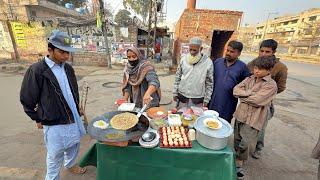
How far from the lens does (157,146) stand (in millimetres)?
1914

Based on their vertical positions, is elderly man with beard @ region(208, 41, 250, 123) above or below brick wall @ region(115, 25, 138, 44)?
below

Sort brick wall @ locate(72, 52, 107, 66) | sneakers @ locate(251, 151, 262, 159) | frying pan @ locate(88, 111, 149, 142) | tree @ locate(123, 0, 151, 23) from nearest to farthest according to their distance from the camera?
frying pan @ locate(88, 111, 149, 142)
sneakers @ locate(251, 151, 262, 159)
brick wall @ locate(72, 52, 107, 66)
tree @ locate(123, 0, 151, 23)

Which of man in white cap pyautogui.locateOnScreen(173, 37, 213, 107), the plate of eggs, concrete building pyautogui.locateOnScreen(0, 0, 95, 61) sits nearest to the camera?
the plate of eggs

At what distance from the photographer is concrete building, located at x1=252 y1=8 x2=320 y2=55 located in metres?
35.5

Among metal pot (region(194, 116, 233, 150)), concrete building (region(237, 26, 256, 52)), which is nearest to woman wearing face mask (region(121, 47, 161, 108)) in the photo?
metal pot (region(194, 116, 233, 150))

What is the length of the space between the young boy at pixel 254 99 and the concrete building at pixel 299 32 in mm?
39835

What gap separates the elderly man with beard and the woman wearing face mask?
0.93m

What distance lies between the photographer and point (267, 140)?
409 cm

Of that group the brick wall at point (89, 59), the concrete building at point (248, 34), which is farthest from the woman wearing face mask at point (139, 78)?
the concrete building at point (248, 34)

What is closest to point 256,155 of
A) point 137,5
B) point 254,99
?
point 254,99

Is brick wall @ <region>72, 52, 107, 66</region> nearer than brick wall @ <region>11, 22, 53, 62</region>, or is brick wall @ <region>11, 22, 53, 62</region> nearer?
brick wall @ <region>11, 22, 53, 62</region>

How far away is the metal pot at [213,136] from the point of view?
5.98 feet

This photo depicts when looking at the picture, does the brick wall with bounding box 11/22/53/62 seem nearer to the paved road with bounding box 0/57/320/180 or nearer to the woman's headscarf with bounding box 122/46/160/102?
the paved road with bounding box 0/57/320/180

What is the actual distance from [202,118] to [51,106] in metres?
1.62
